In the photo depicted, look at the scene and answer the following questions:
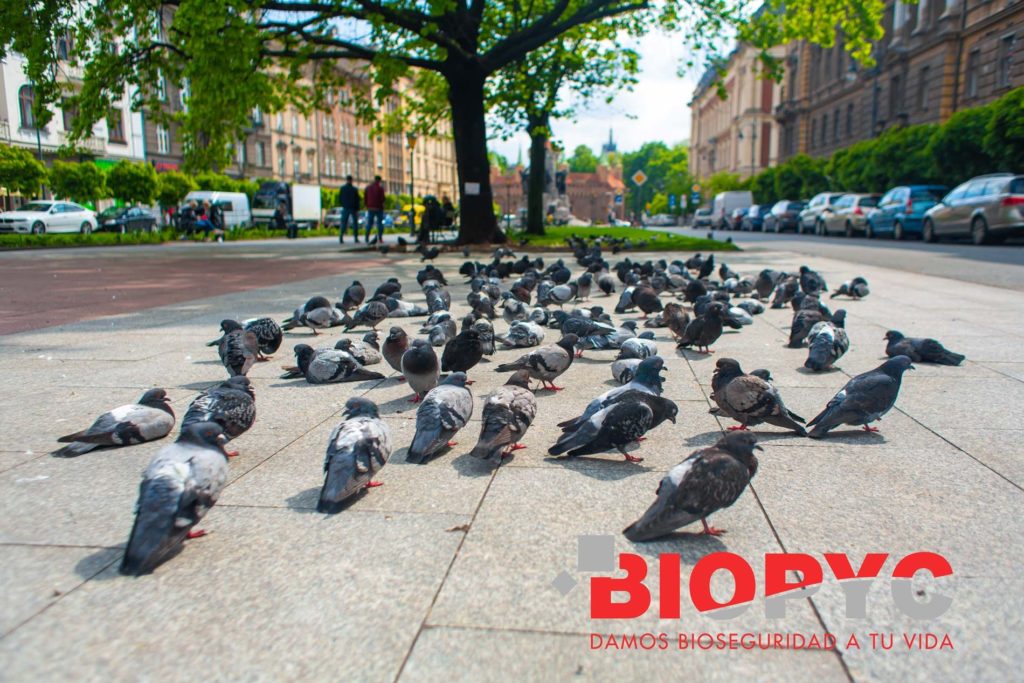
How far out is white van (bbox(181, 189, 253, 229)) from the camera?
1576 inches

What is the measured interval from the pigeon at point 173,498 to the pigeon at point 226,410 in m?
0.68

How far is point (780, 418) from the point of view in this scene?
4062 millimetres

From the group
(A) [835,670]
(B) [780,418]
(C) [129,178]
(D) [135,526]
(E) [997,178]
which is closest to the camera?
(A) [835,670]

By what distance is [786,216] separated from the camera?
127 ft

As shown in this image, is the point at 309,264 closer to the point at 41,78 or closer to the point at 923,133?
the point at 41,78

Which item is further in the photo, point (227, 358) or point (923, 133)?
point (923, 133)

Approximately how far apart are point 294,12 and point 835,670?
1966 centimetres

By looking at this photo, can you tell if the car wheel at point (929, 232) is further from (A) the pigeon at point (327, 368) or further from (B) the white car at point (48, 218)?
(B) the white car at point (48, 218)

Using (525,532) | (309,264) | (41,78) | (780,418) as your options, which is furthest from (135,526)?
(41,78)

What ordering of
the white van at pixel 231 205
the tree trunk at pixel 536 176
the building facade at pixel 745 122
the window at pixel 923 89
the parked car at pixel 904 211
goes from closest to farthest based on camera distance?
the parked car at pixel 904 211 < the tree trunk at pixel 536 176 < the window at pixel 923 89 < the white van at pixel 231 205 < the building facade at pixel 745 122

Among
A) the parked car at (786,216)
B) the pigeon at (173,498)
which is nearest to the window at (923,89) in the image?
the parked car at (786,216)

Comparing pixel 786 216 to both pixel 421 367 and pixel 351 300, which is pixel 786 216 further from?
pixel 421 367

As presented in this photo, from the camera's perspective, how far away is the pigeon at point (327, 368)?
5395 millimetres

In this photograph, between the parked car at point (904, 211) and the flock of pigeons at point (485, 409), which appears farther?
the parked car at point (904, 211)
